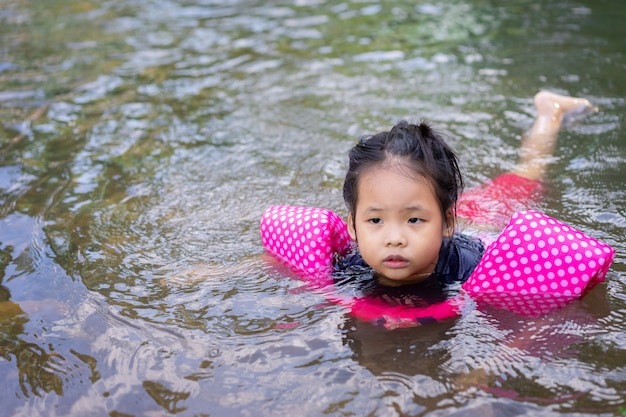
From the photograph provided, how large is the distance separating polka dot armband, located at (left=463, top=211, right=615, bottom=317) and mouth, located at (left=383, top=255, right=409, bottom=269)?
0.40 metres

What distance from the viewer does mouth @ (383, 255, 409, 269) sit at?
318 centimetres

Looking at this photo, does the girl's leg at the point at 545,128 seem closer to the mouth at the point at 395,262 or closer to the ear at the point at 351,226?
the ear at the point at 351,226

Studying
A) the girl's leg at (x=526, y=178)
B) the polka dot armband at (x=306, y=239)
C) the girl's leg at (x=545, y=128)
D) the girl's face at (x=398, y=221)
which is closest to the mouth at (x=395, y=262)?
the girl's face at (x=398, y=221)

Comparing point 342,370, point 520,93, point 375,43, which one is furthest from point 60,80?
point 342,370

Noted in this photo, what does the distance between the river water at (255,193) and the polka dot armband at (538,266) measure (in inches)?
3.5

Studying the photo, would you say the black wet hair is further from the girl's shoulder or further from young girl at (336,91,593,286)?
the girl's shoulder

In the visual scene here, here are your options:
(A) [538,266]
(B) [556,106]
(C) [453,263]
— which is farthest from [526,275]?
(B) [556,106]

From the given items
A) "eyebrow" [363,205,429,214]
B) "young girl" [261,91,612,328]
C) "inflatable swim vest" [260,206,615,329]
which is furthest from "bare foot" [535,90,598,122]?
"eyebrow" [363,205,429,214]

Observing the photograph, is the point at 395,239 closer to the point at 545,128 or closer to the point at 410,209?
the point at 410,209

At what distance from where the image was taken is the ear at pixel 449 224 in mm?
3360

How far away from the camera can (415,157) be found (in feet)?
10.6

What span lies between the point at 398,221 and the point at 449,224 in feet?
1.11

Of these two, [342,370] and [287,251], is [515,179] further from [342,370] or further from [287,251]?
[342,370]

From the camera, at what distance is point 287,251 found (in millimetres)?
3807
